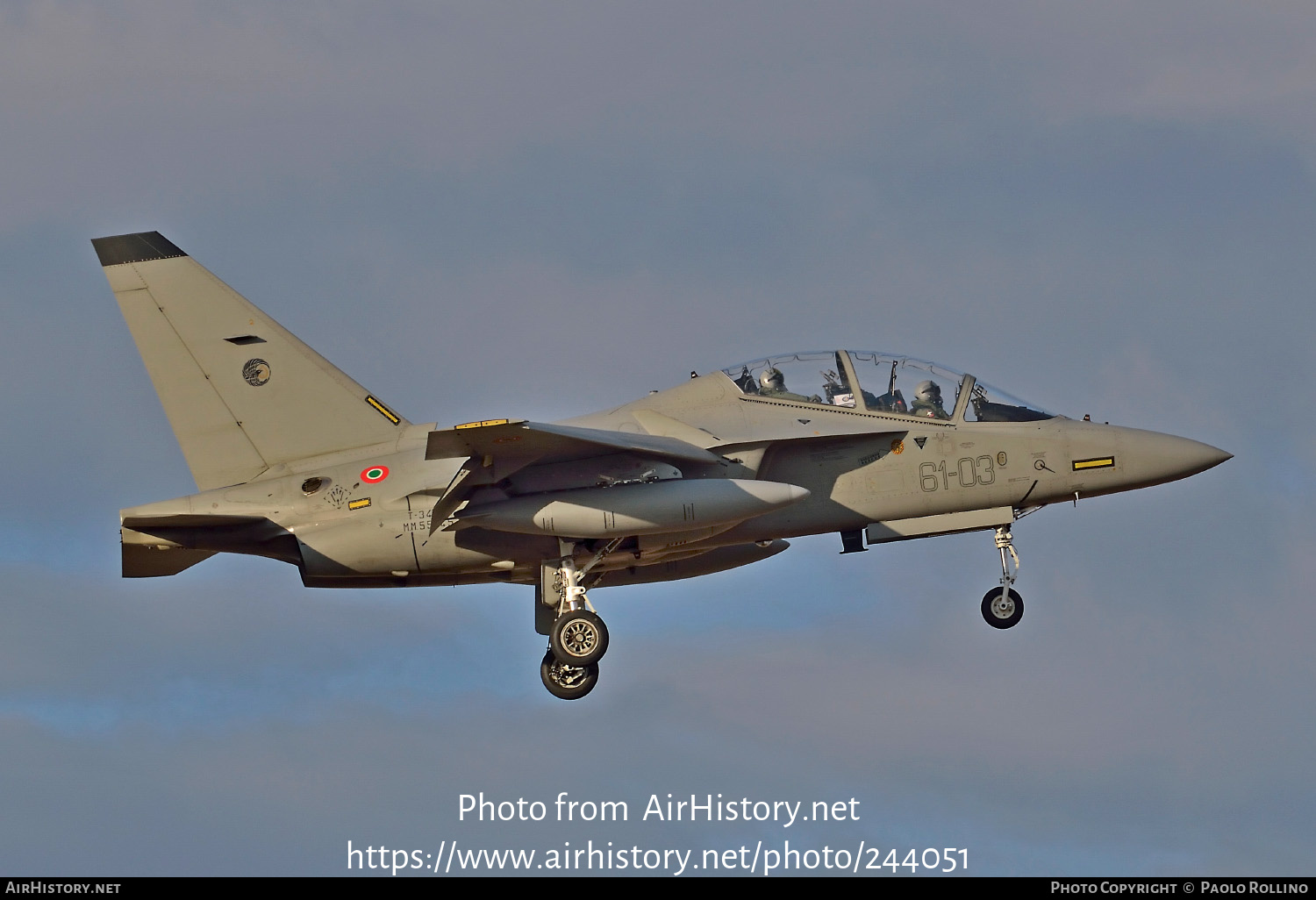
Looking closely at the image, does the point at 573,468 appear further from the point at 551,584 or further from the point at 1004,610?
the point at 1004,610

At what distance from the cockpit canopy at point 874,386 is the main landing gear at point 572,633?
2904 mm

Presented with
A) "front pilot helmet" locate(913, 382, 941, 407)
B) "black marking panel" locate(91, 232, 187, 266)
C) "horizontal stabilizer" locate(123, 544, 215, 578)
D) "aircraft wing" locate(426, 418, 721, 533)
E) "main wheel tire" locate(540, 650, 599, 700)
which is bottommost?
"main wheel tire" locate(540, 650, 599, 700)

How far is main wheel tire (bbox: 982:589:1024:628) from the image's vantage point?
23844 millimetres

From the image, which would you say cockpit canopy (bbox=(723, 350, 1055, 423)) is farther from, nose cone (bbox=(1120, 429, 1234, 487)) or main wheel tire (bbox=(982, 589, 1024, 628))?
main wheel tire (bbox=(982, 589, 1024, 628))

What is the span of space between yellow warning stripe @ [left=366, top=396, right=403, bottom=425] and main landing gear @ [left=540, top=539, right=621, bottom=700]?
2.78m

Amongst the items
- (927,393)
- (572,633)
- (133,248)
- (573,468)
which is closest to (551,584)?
(572,633)

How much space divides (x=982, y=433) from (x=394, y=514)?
7698 mm

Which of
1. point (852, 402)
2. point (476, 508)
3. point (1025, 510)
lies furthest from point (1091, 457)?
point (476, 508)

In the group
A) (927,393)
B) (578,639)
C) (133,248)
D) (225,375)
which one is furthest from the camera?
(133,248)

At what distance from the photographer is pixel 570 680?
910 inches

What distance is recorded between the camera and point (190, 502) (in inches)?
874

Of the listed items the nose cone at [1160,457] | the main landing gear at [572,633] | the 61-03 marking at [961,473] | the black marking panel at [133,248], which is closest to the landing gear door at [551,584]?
the main landing gear at [572,633]

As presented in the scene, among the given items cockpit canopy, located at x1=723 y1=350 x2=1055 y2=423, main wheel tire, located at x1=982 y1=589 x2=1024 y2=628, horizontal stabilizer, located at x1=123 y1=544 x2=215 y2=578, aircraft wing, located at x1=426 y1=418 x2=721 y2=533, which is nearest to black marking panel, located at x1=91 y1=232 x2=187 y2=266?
horizontal stabilizer, located at x1=123 y1=544 x2=215 y2=578

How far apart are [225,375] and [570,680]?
20.1 feet
